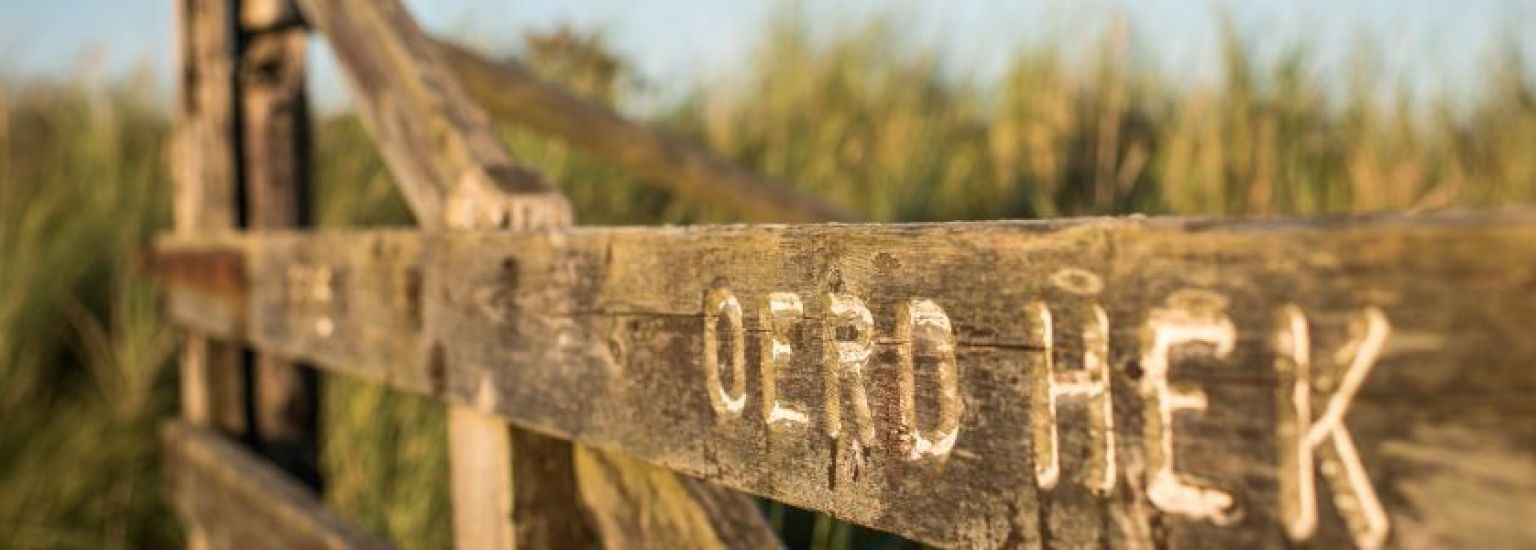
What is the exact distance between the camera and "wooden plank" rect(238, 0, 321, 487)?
10.9 feet

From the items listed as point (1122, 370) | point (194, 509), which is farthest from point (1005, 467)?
point (194, 509)

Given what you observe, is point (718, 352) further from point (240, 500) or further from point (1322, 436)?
point (240, 500)

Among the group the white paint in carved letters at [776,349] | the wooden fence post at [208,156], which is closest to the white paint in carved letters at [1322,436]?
the white paint in carved letters at [776,349]

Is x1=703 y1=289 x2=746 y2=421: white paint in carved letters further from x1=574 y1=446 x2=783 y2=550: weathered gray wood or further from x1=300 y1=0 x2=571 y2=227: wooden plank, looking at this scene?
x1=300 y1=0 x2=571 y2=227: wooden plank

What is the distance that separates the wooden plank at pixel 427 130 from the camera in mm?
1865

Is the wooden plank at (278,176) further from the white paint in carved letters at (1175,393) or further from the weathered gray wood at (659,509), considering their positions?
the white paint in carved letters at (1175,393)

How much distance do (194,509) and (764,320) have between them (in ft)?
8.21

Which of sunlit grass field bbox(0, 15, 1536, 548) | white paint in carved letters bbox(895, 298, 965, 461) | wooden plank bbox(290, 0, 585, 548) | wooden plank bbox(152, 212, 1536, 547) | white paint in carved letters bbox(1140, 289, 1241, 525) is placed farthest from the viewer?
sunlit grass field bbox(0, 15, 1536, 548)

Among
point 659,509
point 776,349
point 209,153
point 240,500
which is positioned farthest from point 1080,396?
point 209,153

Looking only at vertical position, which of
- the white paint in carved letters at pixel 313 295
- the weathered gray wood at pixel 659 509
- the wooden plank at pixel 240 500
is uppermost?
the white paint in carved letters at pixel 313 295

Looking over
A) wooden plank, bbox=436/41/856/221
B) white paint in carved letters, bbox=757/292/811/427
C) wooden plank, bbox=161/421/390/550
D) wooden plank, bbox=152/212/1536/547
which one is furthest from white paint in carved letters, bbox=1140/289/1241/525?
wooden plank, bbox=436/41/856/221

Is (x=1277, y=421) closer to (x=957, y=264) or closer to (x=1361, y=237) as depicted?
(x=1361, y=237)

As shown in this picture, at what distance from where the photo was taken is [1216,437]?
2.83ft

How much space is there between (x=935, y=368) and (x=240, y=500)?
2267 mm
